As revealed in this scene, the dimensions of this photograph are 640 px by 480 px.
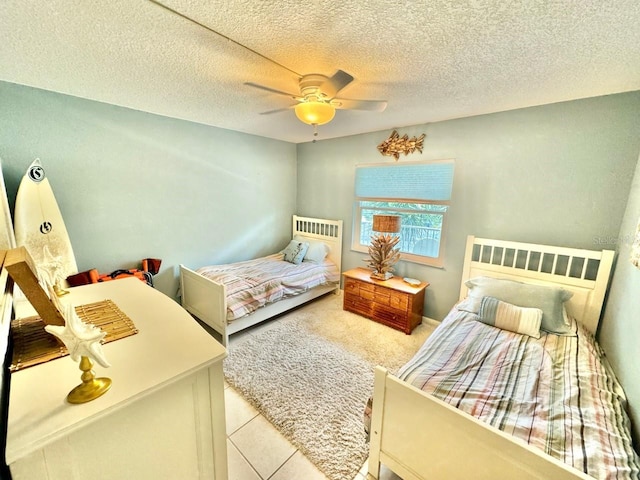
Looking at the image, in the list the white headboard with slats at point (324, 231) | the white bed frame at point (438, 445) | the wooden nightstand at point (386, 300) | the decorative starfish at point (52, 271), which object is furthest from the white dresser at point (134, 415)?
the white headboard with slats at point (324, 231)

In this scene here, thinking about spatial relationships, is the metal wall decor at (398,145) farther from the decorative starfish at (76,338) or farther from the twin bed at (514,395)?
the decorative starfish at (76,338)

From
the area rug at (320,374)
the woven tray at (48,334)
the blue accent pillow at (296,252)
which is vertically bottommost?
the area rug at (320,374)

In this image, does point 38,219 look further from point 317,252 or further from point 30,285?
point 317,252

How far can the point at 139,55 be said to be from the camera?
166cm

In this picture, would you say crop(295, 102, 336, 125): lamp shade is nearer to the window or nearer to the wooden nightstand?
the window

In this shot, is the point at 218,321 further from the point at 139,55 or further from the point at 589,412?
the point at 589,412

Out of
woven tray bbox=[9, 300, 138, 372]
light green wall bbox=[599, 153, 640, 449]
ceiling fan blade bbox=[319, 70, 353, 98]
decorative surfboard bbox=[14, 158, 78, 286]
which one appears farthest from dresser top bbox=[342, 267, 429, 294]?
decorative surfboard bbox=[14, 158, 78, 286]

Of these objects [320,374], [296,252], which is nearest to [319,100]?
[320,374]

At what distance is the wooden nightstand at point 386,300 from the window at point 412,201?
46 cm

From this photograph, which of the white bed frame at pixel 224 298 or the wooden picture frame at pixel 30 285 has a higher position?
the wooden picture frame at pixel 30 285

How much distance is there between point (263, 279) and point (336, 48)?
2.36m

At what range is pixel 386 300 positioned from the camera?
311 cm

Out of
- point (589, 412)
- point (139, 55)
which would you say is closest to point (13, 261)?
point (139, 55)

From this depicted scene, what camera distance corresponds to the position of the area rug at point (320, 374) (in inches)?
66.6
